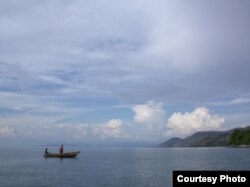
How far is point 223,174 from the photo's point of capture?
90.2 feet

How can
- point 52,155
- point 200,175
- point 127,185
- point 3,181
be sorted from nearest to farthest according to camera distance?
point 200,175
point 127,185
point 3,181
point 52,155

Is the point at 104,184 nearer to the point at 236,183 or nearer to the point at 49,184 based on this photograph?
the point at 49,184

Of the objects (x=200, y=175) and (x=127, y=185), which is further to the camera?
(x=127, y=185)

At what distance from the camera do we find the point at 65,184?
73.9 meters

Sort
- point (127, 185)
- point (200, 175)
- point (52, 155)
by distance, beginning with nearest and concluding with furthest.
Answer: point (200, 175)
point (127, 185)
point (52, 155)

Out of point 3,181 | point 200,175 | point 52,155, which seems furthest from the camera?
point 52,155

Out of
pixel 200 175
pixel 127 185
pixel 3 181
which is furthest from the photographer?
pixel 3 181

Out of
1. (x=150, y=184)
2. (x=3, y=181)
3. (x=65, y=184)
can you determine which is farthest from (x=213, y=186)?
(x=3, y=181)

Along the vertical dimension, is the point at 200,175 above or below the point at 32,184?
above

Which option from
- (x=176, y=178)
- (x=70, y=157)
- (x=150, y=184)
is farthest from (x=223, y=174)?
(x=70, y=157)

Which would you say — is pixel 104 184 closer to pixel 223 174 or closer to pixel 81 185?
pixel 81 185

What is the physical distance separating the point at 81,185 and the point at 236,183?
48.9m

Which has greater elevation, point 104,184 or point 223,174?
point 223,174

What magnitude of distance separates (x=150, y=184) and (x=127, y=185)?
179 inches
